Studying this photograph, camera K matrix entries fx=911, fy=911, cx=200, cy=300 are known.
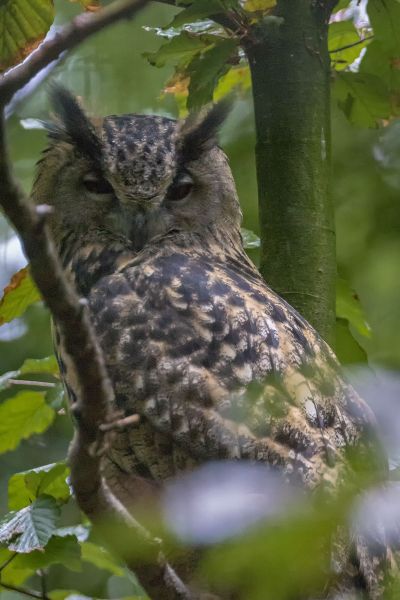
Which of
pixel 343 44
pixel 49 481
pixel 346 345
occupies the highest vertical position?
pixel 343 44

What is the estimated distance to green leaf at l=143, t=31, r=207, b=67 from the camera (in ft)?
7.11

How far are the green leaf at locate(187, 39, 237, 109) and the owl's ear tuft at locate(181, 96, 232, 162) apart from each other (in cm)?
30

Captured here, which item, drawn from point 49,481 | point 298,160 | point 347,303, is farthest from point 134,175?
point 49,481

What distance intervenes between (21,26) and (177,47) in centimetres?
41

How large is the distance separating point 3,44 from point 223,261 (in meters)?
0.88

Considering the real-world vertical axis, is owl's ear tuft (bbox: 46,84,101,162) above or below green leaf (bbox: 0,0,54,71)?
below

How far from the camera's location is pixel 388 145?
2723 millimetres

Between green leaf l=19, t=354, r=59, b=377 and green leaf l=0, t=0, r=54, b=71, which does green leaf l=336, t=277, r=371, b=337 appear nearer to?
green leaf l=19, t=354, r=59, b=377

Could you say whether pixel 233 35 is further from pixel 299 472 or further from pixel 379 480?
pixel 379 480

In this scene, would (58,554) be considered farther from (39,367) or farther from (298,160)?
(298,160)

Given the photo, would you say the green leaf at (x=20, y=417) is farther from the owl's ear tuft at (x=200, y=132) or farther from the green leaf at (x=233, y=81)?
the green leaf at (x=233, y=81)

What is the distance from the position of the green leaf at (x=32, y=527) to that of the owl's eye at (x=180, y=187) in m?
0.92

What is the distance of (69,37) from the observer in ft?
2.33

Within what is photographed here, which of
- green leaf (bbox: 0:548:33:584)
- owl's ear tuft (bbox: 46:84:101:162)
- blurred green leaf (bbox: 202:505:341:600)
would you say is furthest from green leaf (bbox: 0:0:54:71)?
blurred green leaf (bbox: 202:505:341:600)
